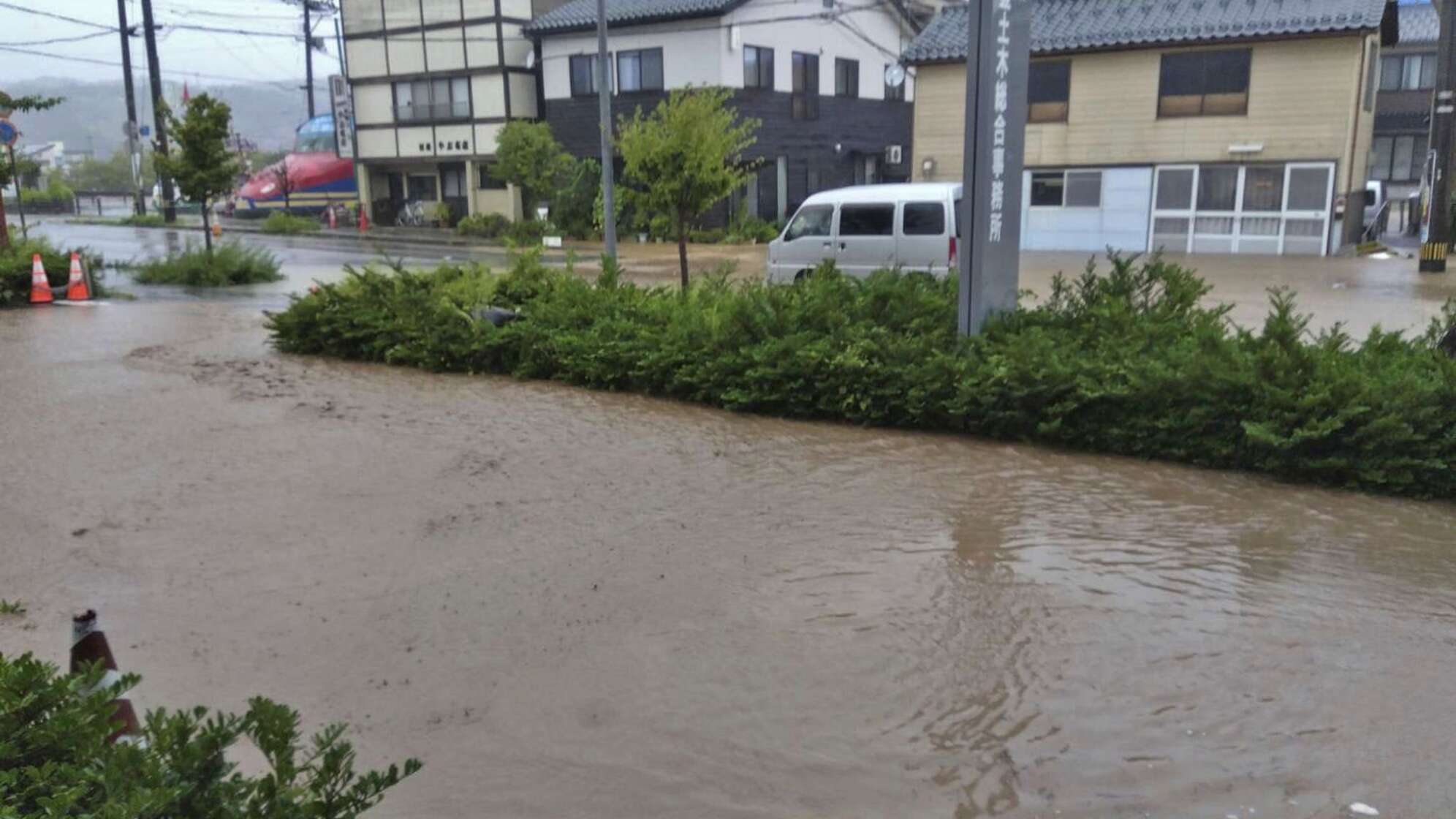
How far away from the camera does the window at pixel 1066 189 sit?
90.2 ft

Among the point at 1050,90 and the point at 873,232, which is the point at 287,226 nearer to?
the point at 1050,90

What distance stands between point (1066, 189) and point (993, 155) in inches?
785

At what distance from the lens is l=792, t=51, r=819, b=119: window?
112 ft

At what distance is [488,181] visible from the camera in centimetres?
Result: 3725

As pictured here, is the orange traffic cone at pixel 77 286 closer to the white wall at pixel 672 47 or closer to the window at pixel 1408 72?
the white wall at pixel 672 47

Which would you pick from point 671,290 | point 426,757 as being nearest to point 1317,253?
point 671,290

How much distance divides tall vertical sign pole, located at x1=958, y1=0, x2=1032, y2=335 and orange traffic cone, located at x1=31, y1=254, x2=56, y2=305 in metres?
13.7

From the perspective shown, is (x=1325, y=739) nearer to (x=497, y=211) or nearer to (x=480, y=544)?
(x=480, y=544)

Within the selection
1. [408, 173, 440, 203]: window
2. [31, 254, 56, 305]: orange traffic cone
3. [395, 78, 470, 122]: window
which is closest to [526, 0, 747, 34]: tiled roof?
[395, 78, 470, 122]: window

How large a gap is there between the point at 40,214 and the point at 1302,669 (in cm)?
5879

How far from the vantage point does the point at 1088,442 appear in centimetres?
799

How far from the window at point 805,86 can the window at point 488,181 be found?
9.90m

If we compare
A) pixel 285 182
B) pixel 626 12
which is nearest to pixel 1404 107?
pixel 626 12

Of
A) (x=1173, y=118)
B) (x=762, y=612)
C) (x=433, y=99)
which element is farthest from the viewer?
(x=433, y=99)
